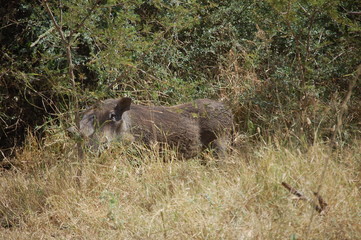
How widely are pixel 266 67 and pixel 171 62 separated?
64.9 inches

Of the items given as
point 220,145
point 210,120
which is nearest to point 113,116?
point 210,120

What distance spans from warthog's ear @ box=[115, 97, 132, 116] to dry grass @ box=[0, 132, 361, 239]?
0.53 metres

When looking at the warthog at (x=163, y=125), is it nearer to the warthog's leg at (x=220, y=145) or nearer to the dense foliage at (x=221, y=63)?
the warthog's leg at (x=220, y=145)

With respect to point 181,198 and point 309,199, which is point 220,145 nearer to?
point 181,198

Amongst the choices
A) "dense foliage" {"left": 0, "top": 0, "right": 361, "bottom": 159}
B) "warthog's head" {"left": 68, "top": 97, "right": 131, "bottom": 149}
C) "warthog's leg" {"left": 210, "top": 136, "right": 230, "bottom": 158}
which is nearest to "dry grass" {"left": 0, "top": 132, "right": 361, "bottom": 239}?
"warthog's head" {"left": 68, "top": 97, "right": 131, "bottom": 149}

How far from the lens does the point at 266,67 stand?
8844mm

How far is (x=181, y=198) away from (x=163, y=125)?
2271 mm

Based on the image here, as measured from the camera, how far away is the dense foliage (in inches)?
264

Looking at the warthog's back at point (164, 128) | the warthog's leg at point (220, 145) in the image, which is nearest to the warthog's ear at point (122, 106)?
the warthog's back at point (164, 128)

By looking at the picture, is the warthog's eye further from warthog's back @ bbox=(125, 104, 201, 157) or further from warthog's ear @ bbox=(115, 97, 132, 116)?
warthog's back @ bbox=(125, 104, 201, 157)

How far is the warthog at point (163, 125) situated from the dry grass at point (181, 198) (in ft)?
1.01

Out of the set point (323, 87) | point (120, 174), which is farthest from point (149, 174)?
point (323, 87)

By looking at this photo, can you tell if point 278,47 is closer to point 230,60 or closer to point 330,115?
point 230,60

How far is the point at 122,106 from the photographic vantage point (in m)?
7.08
